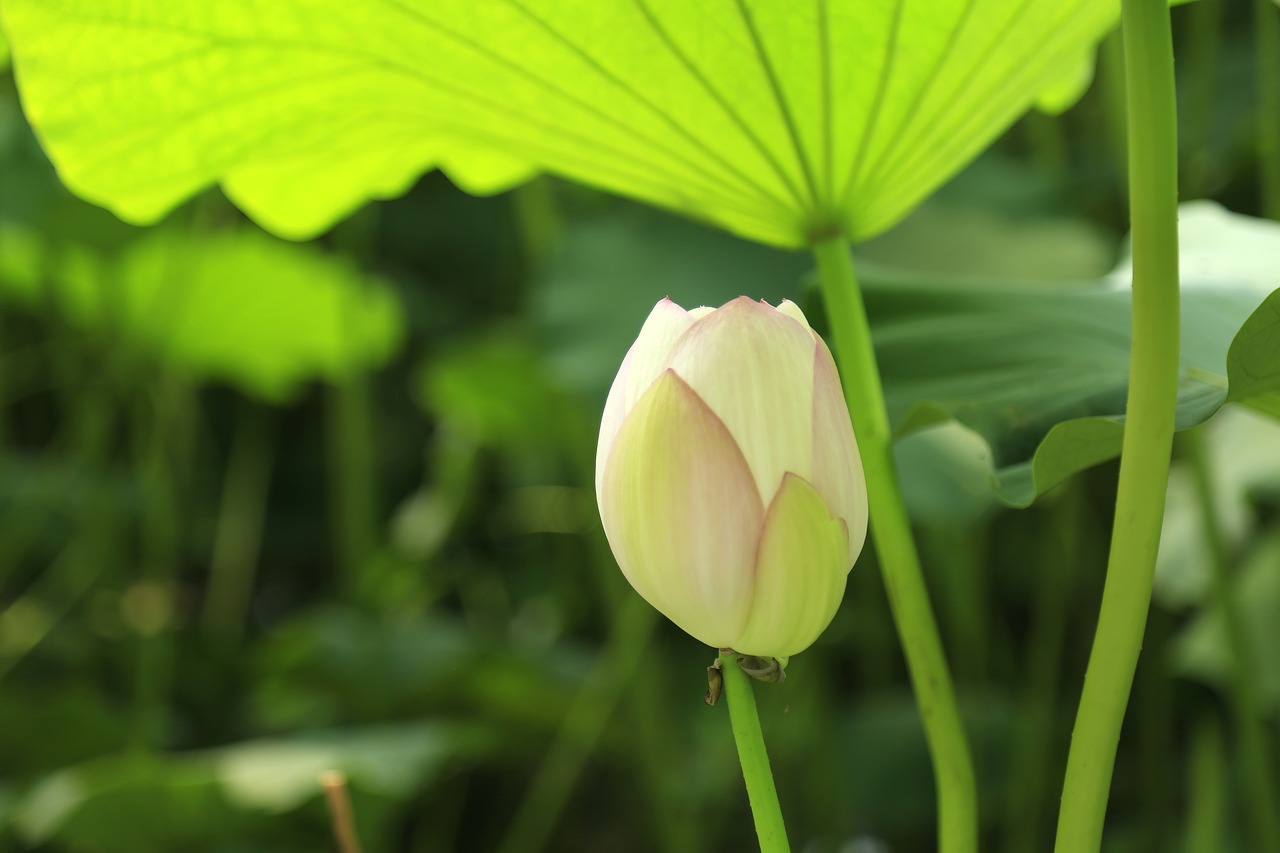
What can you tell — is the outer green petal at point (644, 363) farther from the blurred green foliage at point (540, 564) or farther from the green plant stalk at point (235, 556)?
the green plant stalk at point (235, 556)

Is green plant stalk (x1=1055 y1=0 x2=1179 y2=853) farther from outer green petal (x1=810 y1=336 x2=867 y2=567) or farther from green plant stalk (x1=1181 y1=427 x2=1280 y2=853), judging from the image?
green plant stalk (x1=1181 y1=427 x2=1280 y2=853)

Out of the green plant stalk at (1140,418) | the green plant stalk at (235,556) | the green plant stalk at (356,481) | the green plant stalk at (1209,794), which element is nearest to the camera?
the green plant stalk at (1140,418)

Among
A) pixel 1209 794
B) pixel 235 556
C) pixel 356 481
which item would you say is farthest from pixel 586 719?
pixel 235 556

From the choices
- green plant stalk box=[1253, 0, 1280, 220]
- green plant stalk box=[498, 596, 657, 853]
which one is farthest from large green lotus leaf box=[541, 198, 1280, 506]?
green plant stalk box=[498, 596, 657, 853]

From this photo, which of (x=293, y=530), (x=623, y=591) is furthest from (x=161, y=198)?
(x=293, y=530)

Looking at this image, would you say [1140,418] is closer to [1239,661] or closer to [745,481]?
[745,481]

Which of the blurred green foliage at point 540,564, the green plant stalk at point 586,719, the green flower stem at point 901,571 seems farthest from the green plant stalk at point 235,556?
the green flower stem at point 901,571
